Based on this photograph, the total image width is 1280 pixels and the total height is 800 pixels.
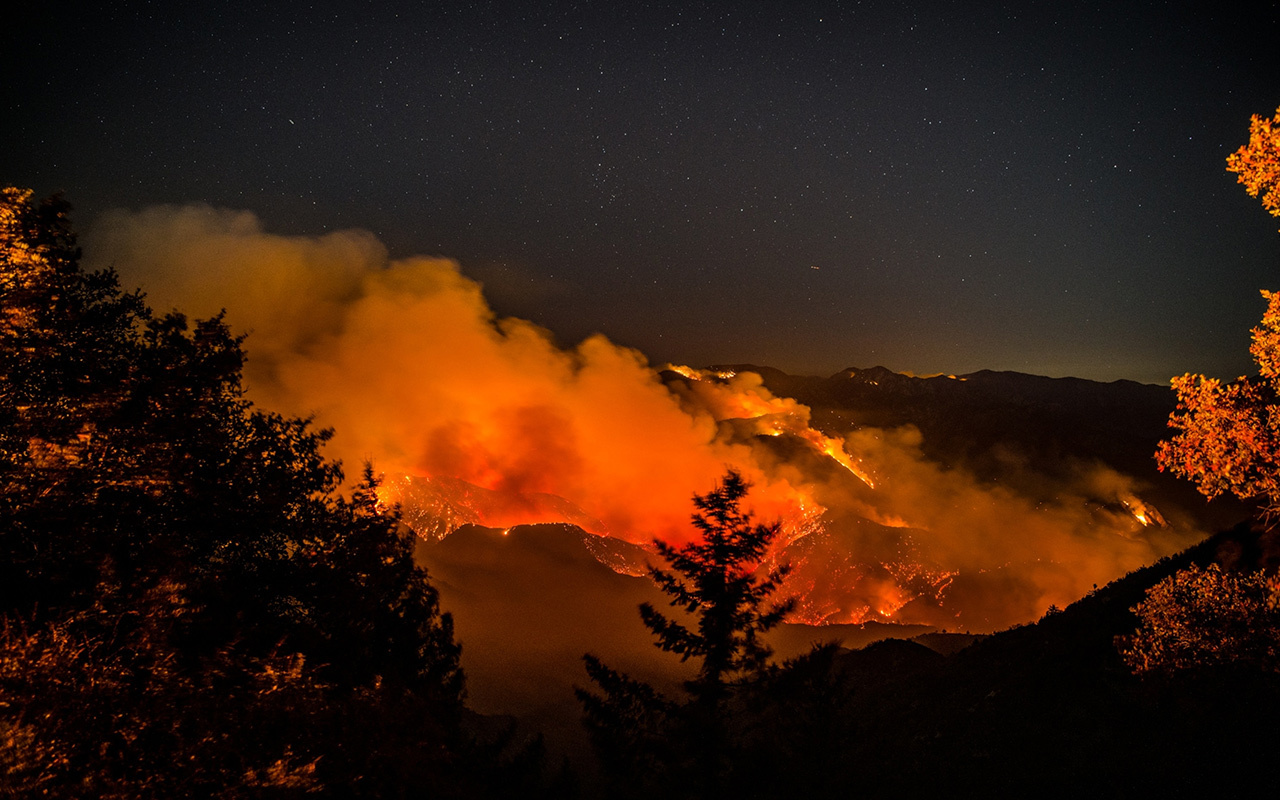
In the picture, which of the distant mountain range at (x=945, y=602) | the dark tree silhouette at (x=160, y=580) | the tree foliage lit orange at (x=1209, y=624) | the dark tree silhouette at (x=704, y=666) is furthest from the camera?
the distant mountain range at (x=945, y=602)

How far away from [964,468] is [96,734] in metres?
113

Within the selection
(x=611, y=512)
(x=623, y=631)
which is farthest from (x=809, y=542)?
(x=623, y=631)

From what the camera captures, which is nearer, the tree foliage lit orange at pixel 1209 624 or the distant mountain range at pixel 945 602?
the tree foliage lit orange at pixel 1209 624

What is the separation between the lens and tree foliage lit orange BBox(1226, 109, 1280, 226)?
611 cm

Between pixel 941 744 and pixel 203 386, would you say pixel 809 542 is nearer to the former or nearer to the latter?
pixel 941 744

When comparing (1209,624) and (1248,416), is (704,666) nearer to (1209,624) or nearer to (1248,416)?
(1209,624)

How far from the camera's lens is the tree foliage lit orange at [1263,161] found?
20.0ft

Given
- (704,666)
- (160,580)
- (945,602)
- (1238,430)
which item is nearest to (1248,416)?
(1238,430)

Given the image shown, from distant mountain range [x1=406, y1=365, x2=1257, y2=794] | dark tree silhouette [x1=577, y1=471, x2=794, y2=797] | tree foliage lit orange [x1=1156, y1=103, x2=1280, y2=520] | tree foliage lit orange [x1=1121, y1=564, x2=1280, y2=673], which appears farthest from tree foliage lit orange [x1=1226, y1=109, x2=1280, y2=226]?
dark tree silhouette [x1=577, y1=471, x2=794, y2=797]

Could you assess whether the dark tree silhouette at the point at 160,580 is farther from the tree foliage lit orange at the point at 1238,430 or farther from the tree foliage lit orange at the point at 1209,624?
the tree foliage lit orange at the point at 1238,430

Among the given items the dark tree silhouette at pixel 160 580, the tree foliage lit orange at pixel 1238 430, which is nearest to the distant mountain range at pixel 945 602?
the tree foliage lit orange at pixel 1238 430

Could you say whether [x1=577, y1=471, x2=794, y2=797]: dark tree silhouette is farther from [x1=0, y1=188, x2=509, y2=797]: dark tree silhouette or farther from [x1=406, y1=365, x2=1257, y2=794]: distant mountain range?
[x1=0, y1=188, x2=509, y2=797]: dark tree silhouette

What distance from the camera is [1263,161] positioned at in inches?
244

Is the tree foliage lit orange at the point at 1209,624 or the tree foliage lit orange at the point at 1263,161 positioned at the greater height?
the tree foliage lit orange at the point at 1263,161
